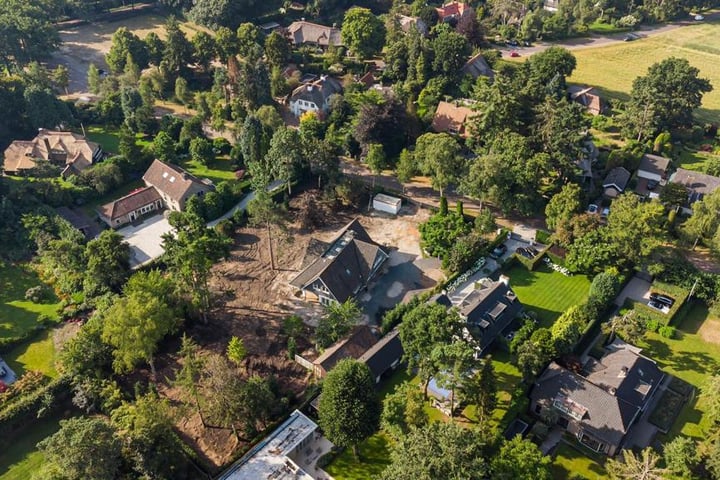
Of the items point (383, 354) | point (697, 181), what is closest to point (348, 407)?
point (383, 354)

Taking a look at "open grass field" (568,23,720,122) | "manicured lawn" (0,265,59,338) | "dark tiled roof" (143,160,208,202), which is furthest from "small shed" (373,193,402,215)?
"open grass field" (568,23,720,122)

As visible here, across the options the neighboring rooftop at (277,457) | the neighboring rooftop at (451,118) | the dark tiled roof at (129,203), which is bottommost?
the neighboring rooftop at (277,457)

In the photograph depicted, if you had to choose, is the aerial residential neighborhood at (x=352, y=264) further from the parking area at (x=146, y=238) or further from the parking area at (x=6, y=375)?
the parking area at (x=146, y=238)

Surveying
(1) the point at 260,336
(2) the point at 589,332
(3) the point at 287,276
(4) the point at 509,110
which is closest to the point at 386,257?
(3) the point at 287,276

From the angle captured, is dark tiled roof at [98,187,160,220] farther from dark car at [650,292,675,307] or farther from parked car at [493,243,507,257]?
dark car at [650,292,675,307]

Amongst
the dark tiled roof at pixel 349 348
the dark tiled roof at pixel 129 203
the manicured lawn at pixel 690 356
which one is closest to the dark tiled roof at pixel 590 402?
the manicured lawn at pixel 690 356

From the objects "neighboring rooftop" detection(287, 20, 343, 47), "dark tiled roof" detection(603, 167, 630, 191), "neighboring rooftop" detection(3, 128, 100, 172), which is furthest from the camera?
"neighboring rooftop" detection(287, 20, 343, 47)
